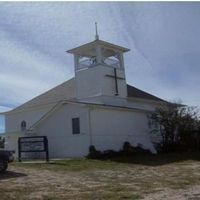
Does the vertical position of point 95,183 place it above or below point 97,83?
below

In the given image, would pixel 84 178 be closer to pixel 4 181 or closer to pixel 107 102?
pixel 4 181

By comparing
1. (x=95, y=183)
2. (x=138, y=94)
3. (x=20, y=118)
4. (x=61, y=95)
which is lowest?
(x=95, y=183)

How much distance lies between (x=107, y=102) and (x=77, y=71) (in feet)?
12.7

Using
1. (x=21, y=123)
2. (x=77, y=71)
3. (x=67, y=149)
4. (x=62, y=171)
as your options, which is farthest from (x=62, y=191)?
(x=21, y=123)

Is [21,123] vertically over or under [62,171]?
over

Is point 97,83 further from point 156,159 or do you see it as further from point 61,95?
point 156,159

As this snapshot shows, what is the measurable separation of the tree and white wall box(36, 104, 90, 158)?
648 cm

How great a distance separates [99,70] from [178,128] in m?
7.39

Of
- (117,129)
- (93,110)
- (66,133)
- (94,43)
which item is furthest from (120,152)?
(94,43)

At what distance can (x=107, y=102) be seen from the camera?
3066 centimetres

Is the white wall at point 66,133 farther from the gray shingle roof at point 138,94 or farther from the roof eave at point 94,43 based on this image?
the gray shingle roof at point 138,94

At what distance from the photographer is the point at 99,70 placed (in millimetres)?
30859

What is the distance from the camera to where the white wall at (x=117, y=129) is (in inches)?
1074

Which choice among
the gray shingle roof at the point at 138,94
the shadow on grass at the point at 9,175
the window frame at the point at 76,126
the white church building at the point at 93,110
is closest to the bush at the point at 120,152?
the white church building at the point at 93,110
